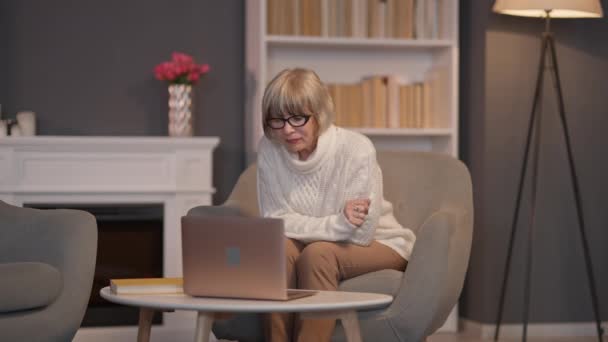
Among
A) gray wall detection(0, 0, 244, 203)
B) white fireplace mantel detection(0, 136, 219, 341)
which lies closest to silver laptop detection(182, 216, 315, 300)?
white fireplace mantel detection(0, 136, 219, 341)

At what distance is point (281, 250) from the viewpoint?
8.03 feet

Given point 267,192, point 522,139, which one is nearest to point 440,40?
point 522,139

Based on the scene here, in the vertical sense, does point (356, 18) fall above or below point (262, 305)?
above

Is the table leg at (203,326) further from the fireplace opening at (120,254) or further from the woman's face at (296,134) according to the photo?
the fireplace opening at (120,254)

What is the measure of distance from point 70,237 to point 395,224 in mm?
1082

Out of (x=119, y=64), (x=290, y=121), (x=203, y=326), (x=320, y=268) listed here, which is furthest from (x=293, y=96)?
(x=119, y=64)

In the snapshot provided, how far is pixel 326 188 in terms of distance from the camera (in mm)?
3367

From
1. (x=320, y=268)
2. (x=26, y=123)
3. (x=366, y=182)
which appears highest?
(x=26, y=123)

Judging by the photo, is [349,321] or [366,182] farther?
[366,182]

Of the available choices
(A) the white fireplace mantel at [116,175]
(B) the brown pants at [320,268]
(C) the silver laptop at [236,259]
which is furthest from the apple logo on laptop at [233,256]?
(A) the white fireplace mantel at [116,175]

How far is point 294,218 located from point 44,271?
811mm

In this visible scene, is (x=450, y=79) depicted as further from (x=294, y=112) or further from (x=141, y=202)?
(x=294, y=112)

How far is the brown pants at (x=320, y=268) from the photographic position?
2.79 metres

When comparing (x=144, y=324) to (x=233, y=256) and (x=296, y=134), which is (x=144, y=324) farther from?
(x=296, y=134)
